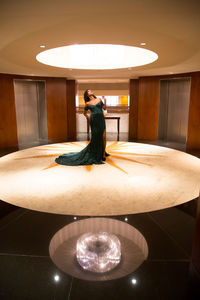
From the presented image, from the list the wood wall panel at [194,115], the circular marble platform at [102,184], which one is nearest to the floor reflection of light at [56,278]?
the circular marble platform at [102,184]

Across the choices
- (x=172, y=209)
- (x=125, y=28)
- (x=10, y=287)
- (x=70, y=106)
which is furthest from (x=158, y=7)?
(x=70, y=106)

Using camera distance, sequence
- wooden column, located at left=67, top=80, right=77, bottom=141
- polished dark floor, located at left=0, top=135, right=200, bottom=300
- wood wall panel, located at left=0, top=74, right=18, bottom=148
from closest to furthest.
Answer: polished dark floor, located at left=0, top=135, right=200, bottom=300
wood wall panel, located at left=0, top=74, right=18, bottom=148
wooden column, located at left=67, top=80, right=77, bottom=141

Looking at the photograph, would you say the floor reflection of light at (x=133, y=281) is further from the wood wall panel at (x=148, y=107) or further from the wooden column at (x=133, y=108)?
the wood wall panel at (x=148, y=107)

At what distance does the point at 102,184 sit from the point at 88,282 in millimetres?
2481

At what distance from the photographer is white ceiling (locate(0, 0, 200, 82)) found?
276cm

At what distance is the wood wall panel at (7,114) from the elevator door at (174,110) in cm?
661

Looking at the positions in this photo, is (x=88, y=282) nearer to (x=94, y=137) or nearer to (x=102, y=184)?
(x=102, y=184)

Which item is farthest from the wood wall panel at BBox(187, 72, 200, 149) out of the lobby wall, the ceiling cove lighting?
the lobby wall

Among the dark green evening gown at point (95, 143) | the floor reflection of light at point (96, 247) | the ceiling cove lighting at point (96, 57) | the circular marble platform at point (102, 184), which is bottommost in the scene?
the floor reflection of light at point (96, 247)

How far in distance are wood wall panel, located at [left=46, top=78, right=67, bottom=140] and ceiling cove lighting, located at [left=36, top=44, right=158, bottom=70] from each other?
2492 millimetres

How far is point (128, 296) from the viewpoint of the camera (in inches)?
74.4

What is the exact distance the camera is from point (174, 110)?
9.91 meters

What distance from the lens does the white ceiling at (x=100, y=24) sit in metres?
2.76

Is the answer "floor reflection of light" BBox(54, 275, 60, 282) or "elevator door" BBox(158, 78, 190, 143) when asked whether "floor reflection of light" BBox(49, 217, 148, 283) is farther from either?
"elevator door" BBox(158, 78, 190, 143)
